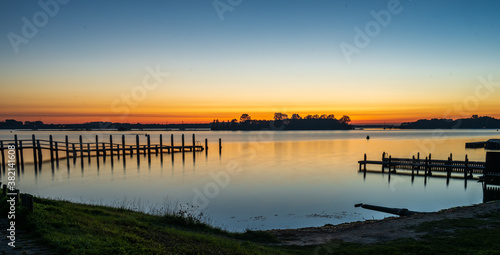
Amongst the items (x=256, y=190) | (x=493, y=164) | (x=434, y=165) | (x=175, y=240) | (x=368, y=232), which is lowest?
(x=256, y=190)

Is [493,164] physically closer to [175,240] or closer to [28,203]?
[175,240]

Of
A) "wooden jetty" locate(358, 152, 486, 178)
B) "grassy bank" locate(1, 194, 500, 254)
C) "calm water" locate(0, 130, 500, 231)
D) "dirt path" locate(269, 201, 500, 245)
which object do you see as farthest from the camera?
"wooden jetty" locate(358, 152, 486, 178)

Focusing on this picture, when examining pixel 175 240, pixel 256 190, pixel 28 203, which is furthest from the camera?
pixel 256 190

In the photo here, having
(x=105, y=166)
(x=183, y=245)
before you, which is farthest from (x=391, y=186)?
(x=105, y=166)

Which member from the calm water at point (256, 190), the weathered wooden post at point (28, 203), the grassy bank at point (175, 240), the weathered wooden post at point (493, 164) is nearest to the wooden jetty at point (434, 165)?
the calm water at point (256, 190)

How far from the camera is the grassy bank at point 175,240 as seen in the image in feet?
24.8

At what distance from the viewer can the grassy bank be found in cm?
757

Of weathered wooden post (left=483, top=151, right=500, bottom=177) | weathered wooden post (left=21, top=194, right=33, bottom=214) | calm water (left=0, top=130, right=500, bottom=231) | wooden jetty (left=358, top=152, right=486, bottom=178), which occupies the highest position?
weathered wooden post (left=21, top=194, right=33, bottom=214)

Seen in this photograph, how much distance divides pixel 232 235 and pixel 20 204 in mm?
7366

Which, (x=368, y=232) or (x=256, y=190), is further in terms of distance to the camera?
(x=256, y=190)

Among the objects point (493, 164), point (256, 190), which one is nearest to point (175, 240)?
point (256, 190)

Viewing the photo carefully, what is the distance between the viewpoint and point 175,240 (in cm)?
934

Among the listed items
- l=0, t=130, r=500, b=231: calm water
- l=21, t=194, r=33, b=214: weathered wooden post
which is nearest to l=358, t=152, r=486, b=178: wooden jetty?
l=0, t=130, r=500, b=231: calm water

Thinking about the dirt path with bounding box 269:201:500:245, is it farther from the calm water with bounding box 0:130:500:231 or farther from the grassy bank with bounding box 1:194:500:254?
the calm water with bounding box 0:130:500:231
